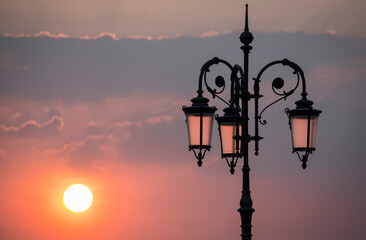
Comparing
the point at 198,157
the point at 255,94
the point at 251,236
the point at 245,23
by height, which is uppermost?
the point at 245,23

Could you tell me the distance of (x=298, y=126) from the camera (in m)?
17.6

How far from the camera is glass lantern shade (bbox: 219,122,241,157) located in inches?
745

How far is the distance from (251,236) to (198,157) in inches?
66.6

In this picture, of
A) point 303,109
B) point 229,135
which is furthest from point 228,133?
point 303,109

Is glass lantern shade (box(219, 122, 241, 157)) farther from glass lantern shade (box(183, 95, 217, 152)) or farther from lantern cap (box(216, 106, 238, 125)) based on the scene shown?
glass lantern shade (box(183, 95, 217, 152))

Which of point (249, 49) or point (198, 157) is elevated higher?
point (249, 49)

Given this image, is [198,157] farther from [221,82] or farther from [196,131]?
[221,82]

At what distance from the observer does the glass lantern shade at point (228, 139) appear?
745 inches

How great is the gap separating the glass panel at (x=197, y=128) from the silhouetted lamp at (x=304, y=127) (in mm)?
1484

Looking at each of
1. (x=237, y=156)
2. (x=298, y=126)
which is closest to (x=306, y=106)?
(x=298, y=126)

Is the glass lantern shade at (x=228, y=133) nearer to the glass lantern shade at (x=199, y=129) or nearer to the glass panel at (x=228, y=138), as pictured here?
the glass panel at (x=228, y=138)

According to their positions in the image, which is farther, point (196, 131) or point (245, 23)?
point (245, 23)

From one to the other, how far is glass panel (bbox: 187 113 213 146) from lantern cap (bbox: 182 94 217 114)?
7cm

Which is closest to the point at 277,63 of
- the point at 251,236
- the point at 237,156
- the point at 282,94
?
the point at 282,94
